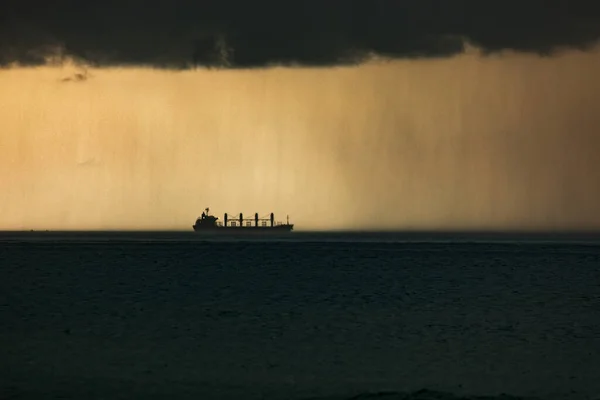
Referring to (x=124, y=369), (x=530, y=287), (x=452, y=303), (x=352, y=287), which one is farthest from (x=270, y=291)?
(x=124, y=369)

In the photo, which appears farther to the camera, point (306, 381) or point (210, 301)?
point (210, 301)

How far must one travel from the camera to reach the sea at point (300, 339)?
34750mm

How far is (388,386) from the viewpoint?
34625 millimetres

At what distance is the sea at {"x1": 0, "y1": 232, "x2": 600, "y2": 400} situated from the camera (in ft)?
114

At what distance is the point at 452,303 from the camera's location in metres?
69.4

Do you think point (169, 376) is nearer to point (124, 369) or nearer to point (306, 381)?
point (124, 369)

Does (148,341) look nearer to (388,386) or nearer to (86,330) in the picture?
(86,330)

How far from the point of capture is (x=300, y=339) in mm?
47625

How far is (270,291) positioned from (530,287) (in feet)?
77.4

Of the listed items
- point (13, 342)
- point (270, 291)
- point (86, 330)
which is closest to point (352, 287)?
point (270, 291)

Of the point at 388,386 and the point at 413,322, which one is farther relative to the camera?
the point at 413,322

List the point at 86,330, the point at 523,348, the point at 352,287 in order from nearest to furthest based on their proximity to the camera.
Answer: the point at 523,348 < the point at 86,330 < the point at 352,287

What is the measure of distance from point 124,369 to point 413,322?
22164 millimetres

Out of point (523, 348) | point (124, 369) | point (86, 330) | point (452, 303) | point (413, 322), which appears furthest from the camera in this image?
point (452, 303)
